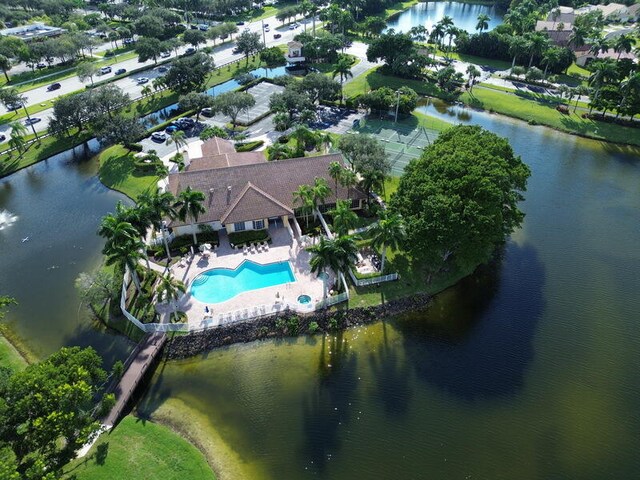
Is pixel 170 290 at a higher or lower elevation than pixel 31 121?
lower

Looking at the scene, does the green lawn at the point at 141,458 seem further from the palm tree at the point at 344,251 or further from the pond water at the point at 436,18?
the pond water at the point at 436,18

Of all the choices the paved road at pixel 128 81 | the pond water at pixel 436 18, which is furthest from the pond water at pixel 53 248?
the pond water at pixel 436 18

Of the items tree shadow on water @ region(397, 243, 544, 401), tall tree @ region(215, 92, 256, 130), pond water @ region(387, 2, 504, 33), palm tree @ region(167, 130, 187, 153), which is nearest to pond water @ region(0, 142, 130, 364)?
palm tree @ region(167, 130, 187, 153)

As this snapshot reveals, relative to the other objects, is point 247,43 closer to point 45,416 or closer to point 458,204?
point 458,204

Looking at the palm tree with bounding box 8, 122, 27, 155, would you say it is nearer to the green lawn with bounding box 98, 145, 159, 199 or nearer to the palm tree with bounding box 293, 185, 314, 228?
the green lawn with bounding box 98, 145, 159, 199

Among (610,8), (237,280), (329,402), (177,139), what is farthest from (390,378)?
(610,8)
